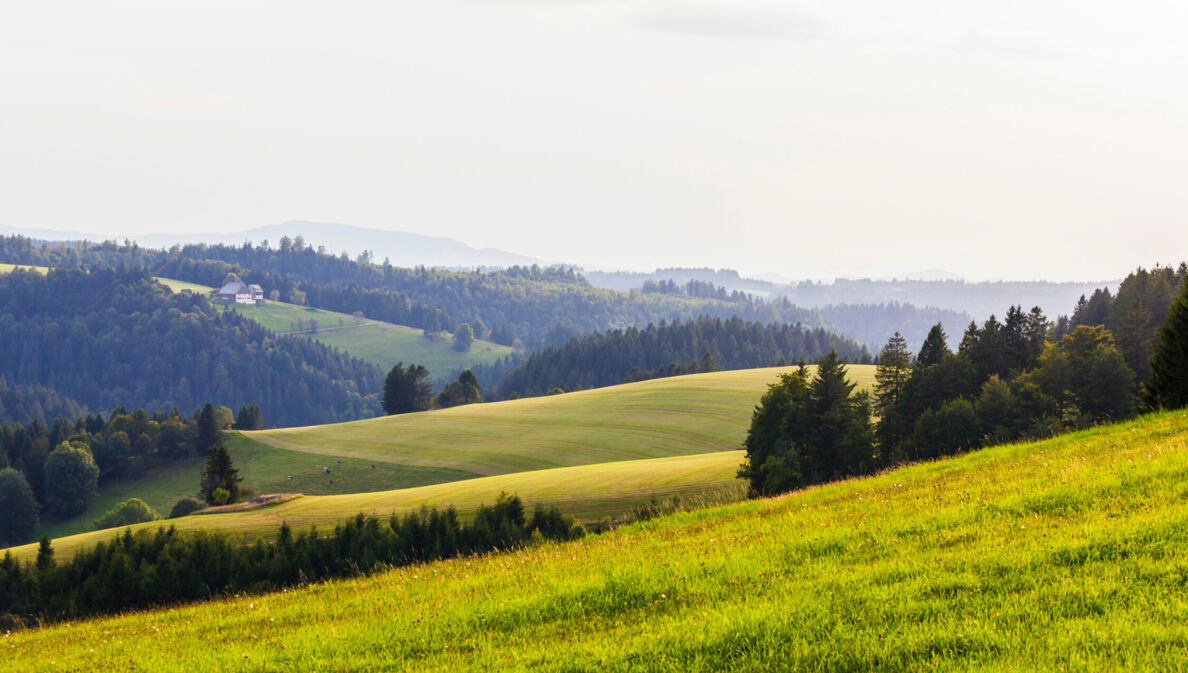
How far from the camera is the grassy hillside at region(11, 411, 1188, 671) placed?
27.1 ft

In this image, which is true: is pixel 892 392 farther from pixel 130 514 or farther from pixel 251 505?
pixel 130 514

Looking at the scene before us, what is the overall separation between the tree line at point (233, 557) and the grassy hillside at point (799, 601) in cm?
3809

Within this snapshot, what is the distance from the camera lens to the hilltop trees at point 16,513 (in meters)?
117

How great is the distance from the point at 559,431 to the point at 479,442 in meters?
11.7

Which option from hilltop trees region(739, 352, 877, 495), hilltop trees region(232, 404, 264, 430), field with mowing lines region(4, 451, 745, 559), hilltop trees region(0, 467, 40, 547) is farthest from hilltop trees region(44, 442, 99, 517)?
hilltop trees region(739, 352, 877, 495)

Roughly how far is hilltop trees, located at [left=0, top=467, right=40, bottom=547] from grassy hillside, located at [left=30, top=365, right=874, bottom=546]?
3185mm

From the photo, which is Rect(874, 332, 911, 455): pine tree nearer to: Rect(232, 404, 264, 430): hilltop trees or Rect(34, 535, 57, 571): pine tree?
Rect(34, 535, 57, 571): pine tree

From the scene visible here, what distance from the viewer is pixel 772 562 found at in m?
12.0

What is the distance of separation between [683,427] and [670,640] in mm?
104351

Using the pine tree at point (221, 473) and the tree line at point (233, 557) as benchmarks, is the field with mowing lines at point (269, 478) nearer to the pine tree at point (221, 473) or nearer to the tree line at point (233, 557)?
the pine tree at point (221, 473)

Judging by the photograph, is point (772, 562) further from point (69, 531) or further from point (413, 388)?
point (413, 388)

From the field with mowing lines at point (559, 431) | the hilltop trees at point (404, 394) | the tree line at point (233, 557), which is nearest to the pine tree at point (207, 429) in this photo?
the field with mowing lines at point (559, 431)

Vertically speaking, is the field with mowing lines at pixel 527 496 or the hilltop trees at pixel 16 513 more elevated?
the field with mowing lines at pixel 527 496

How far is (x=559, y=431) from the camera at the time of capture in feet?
371
